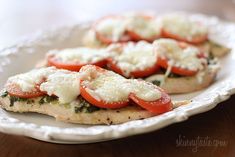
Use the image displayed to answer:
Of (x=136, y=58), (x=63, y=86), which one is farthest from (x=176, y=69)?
(x=63, y=86)

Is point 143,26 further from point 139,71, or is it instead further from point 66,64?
point 66,64

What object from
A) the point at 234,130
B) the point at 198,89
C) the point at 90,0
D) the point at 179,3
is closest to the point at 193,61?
the point at 198,89

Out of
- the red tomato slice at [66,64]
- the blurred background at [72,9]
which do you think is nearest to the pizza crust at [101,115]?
the red tomato slice at [66,64]

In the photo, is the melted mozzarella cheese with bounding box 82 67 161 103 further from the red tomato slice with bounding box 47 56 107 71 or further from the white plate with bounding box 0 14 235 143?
the red tomato slice with bounding box 47 56 107 71

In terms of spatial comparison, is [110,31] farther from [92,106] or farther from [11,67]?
[92,106]

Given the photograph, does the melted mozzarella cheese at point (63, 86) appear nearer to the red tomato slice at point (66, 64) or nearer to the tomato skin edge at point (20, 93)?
the tomato skin edge at point (20, 93)

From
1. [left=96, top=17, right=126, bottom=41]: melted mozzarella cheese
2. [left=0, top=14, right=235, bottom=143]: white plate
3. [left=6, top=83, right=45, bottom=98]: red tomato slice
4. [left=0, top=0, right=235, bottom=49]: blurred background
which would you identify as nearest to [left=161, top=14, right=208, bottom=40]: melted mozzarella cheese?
[left=0, top=14, right=235, bottom=143]: white plate
